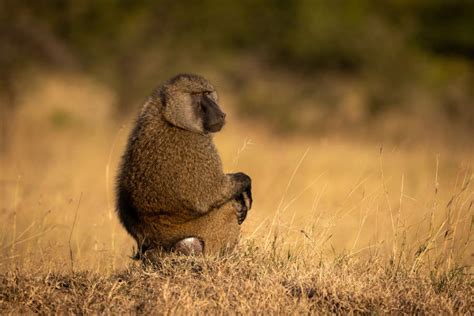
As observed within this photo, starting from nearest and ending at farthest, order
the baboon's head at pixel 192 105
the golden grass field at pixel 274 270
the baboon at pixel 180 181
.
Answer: the golden grass field at pixel 274 270 < the baboon at pixel 180 181 < the baboon's head at pixel 192 105

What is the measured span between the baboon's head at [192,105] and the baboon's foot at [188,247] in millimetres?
739

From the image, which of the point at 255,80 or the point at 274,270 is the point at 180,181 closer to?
the point at 274,270

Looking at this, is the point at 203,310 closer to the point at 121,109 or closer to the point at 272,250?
the point at 272,250

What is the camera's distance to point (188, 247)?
4.97 meters

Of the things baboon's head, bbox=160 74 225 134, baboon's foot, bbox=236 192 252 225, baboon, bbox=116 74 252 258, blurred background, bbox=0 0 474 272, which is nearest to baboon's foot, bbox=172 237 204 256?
baboon, bbox=116 74 252 258

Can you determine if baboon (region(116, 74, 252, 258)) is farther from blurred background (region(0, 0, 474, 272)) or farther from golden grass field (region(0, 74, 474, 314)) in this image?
blurred background (region(0, 0, 474, 272))

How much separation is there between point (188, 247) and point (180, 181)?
0.44 meters

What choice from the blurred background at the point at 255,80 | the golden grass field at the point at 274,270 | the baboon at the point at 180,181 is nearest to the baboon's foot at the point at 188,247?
the baboon at the point at 180,181

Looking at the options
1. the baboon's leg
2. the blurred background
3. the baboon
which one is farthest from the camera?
the blurred background

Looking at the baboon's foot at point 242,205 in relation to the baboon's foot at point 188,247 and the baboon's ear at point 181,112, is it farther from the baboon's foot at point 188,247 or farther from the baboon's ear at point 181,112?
the baboon's ear at point 181,112

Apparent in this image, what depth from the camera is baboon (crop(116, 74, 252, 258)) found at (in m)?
4.92

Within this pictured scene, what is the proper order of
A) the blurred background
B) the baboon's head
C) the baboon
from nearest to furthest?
the baboon, the baboon's head, the blurred background

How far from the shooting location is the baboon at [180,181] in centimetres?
492

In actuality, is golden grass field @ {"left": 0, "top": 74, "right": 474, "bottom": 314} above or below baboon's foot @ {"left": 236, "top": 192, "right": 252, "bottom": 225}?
below
